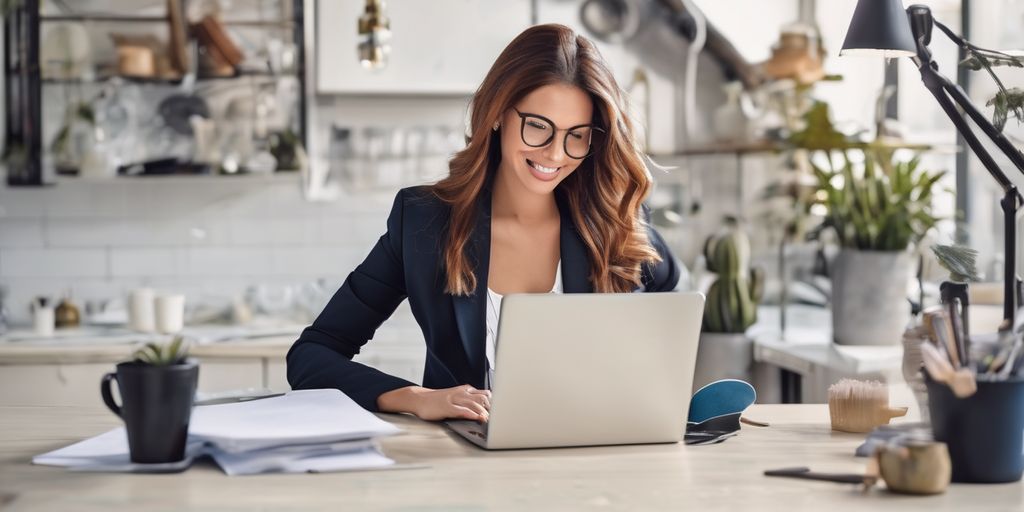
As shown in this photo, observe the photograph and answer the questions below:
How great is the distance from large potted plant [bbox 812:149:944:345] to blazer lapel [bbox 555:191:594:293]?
130 centimetres

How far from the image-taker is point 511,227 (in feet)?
7.47

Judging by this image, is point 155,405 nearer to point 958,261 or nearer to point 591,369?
point 591,369

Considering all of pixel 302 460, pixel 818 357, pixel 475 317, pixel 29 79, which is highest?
pixel 29 79

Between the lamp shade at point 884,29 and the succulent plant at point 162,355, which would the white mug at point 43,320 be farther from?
the lamp shade at point 884,29

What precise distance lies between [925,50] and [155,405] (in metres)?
1.23

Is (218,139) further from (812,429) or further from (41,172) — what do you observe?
(812,429)

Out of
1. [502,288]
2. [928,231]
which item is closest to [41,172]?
[502,288]

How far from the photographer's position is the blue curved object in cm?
170

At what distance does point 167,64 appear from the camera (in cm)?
420

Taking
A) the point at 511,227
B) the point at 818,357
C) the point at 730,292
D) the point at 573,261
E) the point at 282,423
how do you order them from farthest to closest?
the point at 730,292, the point at 818,357, the point at 511,227, the point at 573,261, the point at 282,423

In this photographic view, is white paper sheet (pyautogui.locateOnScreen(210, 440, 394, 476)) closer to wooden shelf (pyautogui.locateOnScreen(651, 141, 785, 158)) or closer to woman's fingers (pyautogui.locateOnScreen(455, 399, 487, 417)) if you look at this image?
woman's fingers (pyautogui.locateOnScreen(455, 399, 487, 417))

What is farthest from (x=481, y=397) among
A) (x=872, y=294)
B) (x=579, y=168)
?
(x=872, y=294)

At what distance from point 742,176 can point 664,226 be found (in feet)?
1.76

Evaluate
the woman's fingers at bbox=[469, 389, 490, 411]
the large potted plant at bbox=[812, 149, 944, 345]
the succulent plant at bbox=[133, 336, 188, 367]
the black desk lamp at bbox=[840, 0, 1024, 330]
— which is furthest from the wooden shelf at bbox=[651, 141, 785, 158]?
the succulent plant at bbox=[133, 336, 188, 367]
